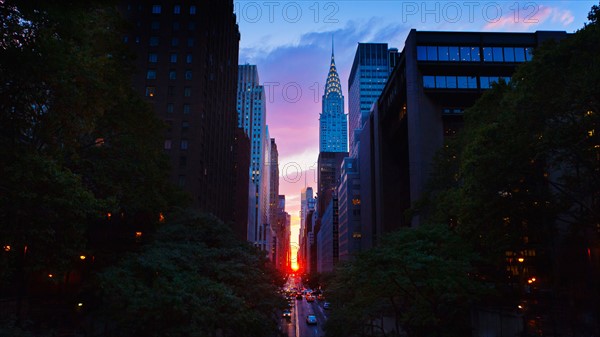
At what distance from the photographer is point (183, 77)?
3022 inches

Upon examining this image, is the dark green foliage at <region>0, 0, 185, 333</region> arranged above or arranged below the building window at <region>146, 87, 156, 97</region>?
below

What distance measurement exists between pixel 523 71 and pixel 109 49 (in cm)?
2536

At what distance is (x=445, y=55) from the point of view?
60594 millimetres

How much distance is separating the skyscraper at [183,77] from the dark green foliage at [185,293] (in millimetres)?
42557

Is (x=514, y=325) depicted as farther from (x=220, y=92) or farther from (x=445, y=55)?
(x=220, y=92)

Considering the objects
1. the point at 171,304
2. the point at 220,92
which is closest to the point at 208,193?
the point at 220,92

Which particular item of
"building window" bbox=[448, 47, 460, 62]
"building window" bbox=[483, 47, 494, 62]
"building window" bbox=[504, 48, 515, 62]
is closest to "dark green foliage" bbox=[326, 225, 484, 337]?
"building window" bbox=[448, 47, 460, 62]

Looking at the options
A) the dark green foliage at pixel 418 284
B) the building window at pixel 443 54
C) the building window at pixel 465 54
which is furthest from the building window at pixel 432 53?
the dark green foliage at pixel 418 284

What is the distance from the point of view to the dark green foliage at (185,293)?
22.3 m

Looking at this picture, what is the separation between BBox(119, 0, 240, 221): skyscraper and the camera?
7406cm

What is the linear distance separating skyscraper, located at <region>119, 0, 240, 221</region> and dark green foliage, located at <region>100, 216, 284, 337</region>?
42.6 metres

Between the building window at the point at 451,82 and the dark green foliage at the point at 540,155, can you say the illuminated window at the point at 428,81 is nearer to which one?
the building window at the point at 451,82

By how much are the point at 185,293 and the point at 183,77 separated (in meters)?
60.1

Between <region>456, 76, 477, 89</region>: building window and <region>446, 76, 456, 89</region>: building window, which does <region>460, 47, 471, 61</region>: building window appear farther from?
<region>446, 76, 456, 89</region>: building window
